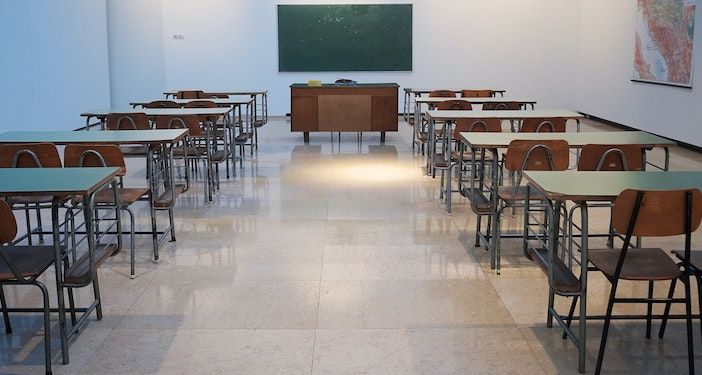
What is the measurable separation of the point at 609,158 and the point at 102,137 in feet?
11.8

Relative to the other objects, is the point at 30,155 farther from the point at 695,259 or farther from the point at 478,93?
the point at 478,93

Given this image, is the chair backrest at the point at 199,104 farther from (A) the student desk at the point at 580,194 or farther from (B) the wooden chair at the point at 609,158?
(A) the student desk at the point at 580,194

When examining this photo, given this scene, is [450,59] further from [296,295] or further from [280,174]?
[296,295]

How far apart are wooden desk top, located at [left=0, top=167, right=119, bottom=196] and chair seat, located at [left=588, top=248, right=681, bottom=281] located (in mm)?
2351

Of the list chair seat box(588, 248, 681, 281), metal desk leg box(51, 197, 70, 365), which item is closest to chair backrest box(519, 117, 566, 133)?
chair seat box(588, 248, 681, 281)

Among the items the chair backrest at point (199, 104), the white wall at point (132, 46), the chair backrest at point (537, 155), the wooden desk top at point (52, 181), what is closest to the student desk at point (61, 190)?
the wooden desk top at point (52, 181)

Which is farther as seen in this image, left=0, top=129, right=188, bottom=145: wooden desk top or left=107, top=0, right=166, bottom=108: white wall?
left=107, top=0, right=166, bottom=108: white wall

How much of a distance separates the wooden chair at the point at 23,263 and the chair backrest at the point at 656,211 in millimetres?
2462

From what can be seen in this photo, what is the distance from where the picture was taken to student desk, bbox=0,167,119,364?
3.34 meters

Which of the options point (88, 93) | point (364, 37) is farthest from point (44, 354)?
point (364, 37)

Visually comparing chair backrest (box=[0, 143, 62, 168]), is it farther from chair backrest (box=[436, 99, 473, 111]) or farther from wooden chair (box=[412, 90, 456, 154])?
wooden chair (box=[412, 90, 456, 154])

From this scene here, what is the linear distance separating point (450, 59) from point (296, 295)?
1056 cm

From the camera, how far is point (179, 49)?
46.3ft

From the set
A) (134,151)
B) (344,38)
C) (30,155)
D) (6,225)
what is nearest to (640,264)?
(6,225)
